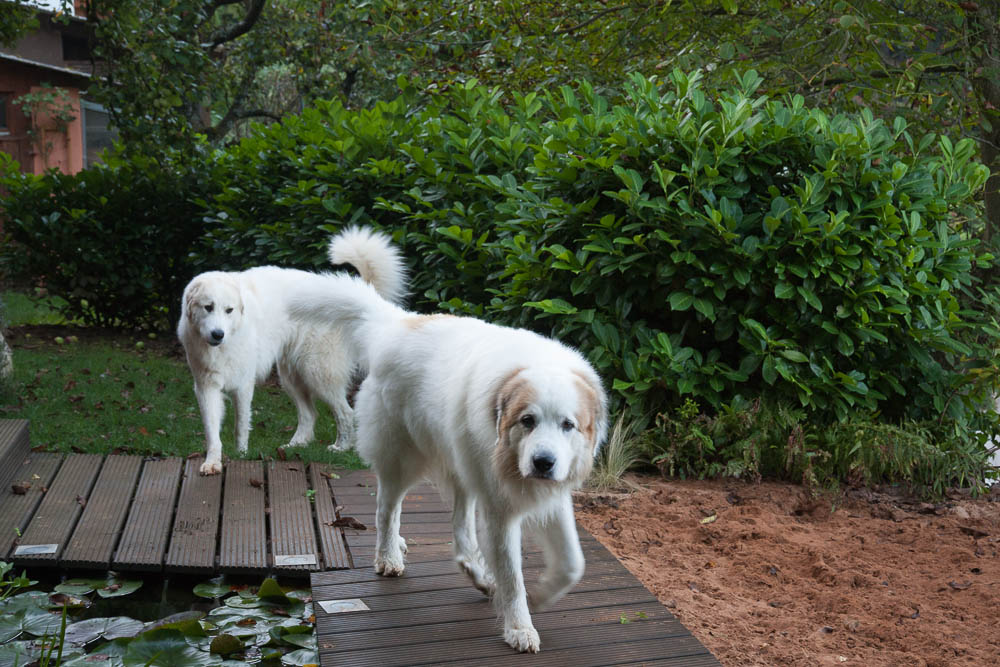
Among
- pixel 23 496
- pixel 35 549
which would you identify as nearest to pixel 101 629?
pixel 35 549

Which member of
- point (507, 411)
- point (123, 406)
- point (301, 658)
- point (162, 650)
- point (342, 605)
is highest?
point (507, 411)

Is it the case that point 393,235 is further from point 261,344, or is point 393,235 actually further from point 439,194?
point 261,344

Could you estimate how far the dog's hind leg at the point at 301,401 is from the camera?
675 centimetres

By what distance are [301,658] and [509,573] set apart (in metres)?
0.87

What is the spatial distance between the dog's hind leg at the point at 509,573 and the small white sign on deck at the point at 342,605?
668 mm

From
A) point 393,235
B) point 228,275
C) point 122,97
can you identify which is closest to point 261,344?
point 228,275

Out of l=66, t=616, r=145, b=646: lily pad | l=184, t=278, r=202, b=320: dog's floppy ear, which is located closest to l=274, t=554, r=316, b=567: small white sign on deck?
l=66, t=616, r=145, b=646: lily pad

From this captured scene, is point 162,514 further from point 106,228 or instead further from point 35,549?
point 106,228

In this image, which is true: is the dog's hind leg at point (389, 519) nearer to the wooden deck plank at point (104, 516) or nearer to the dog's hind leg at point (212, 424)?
the wooden deck plank at point (104, 516)

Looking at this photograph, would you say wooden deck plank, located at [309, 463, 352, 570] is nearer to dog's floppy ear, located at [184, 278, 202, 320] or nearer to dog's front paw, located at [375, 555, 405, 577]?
dog's front paw, located at [375, 555, 405, 577]

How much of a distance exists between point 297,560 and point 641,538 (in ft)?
5.86

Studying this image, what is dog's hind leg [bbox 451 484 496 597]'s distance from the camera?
368 cm

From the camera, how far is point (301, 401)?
6871mm

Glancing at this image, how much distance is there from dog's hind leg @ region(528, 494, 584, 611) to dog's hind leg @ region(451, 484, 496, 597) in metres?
0.39
